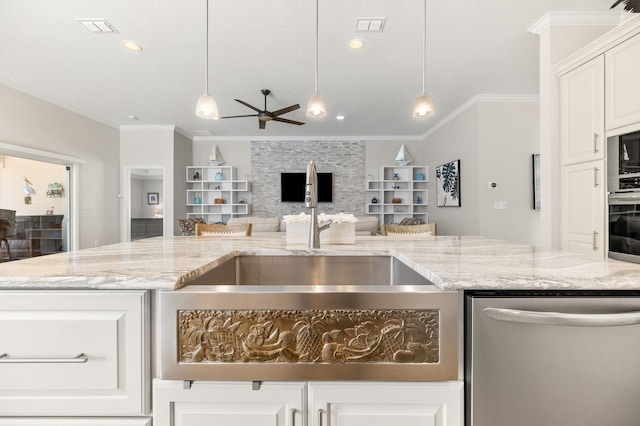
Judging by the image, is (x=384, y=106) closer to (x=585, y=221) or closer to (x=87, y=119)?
(x=585, y=221)

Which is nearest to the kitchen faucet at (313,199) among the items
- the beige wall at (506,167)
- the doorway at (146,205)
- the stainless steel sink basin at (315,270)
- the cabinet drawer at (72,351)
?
the stainless steel sink basin at (315,270)

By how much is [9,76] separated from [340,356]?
216 inches

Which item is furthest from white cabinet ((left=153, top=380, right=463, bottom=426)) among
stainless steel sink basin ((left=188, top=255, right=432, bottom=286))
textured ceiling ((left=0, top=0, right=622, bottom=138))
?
textured ceiling ((left=0, top=0, right=622, bottom=138))

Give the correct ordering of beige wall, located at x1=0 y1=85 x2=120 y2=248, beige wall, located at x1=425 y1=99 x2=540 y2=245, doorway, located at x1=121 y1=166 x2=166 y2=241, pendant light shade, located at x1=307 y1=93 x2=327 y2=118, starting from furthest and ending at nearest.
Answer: doorway, located at x1=121 y1=166 x2=166 y2=241, beige wall, located at x1=425 y1=99 x2=540 y2=245, beige wall, located at x1=0 y1=85 x2=120 y2=248, pendant light shade, located at x1=307 y1=93 x2=327 y2=118

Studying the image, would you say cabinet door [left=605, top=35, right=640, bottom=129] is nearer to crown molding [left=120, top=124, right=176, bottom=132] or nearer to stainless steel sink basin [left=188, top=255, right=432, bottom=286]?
stainless steel sink basin [left=188, top=255, right=432, bottom=286]

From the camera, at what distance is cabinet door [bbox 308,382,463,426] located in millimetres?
852

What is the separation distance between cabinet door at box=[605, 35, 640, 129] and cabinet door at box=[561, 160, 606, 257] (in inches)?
13.0

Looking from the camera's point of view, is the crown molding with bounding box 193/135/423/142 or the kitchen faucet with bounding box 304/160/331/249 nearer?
the kitchen faucet with bounding box 304/160/331/249

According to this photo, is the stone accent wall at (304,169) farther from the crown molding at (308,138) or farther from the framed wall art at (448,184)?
the framed wall art at (448,184)

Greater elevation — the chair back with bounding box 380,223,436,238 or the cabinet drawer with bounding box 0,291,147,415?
the chair back with bounding box 380,223,436,238

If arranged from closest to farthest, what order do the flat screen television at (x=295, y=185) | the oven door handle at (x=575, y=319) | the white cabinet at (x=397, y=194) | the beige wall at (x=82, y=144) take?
the oven door handle at (x=575, y=319), the beige wall at (x=82, y=144), the white cabinet at (x=397, y=194), the flat screen television at (x=295, y=185)

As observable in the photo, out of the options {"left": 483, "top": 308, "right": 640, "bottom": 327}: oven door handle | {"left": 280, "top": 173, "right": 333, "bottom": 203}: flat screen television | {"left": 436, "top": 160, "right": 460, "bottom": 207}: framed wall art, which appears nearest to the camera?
{"left": 483, "top": 308, "right": 640, "bottom": 327}: oven door handle

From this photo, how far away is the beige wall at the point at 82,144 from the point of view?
4.45 m

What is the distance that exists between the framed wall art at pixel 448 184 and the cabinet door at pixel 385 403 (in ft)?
17.2
